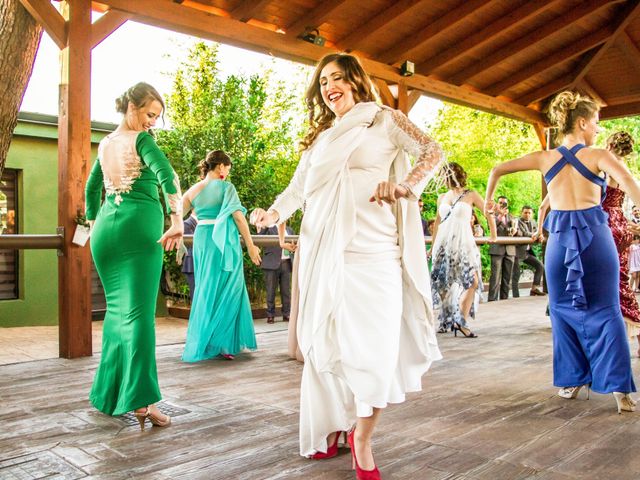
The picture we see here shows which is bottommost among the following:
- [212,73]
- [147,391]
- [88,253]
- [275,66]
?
[147,391]

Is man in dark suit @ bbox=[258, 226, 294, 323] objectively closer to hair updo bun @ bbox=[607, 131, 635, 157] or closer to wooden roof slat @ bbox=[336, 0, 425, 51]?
wooden roof slat @ bbox=[336, 0, 425, 51]

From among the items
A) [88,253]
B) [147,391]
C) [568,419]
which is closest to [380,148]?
[147,391]

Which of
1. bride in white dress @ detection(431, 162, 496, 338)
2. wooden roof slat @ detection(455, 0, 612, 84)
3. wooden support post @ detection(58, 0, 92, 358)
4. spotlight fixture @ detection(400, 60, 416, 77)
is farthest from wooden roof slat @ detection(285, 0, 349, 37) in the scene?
wooden roof slat @ detection(455, 0, 612, 84)

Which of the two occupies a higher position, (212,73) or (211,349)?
(212,73)

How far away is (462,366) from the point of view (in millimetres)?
4574

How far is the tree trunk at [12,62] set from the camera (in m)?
2.50

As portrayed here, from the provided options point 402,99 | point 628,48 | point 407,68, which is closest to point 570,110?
point 407,68

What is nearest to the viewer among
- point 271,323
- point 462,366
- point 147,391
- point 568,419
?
point 147,391

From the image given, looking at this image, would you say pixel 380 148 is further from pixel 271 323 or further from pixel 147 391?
pixel 271 323

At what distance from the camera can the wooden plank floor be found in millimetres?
2410

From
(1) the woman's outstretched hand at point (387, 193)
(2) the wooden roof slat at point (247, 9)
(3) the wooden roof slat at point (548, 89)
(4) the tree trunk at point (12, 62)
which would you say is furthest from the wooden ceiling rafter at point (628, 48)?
(4) the tree trunk at point (12, 62)

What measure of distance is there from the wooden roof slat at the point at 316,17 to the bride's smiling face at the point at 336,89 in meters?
4.43

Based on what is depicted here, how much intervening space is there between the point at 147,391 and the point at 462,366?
2.52 m

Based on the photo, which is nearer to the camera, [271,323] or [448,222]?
[448,222]
